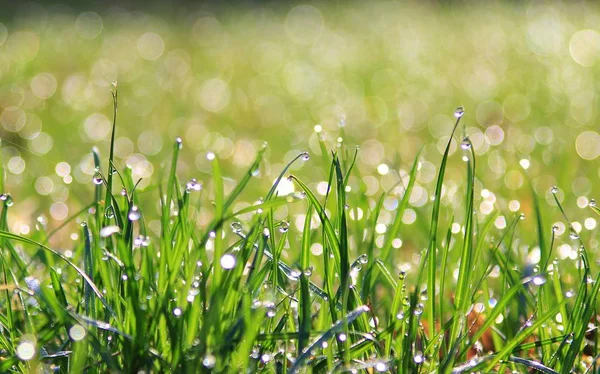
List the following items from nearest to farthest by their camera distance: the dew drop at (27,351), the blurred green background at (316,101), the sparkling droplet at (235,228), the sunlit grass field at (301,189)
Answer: the dew drop at (27,351)
the sunlit grass field at (301,189)
the sparkling droplet at (235,228)
the blurred green background at (316,101)

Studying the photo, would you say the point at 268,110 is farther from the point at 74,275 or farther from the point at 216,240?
the point at 216,240

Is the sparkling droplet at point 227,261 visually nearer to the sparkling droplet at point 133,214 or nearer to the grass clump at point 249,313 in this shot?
the grass clump at point 249,313

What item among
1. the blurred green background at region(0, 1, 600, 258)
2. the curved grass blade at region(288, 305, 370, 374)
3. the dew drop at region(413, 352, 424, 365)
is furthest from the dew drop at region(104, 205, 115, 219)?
the dew drop at region(413, 352, 424, 365)

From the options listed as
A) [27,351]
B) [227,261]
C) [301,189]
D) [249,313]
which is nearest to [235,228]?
[227,261]

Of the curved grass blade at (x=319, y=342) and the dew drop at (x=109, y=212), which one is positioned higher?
the dew drop at (x=109, y=212)

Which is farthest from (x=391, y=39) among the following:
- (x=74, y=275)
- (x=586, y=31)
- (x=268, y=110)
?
(x=74, y=275)

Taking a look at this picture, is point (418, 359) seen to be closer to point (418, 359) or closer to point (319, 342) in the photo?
point (418, 359)

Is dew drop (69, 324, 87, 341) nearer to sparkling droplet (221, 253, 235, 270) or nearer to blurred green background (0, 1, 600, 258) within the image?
sparkling droplet (221, 253, 235, 270)

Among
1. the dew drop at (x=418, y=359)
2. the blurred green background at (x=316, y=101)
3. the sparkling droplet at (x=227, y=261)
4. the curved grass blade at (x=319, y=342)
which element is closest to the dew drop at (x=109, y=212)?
the blurred green background at (x=316, y=101)
